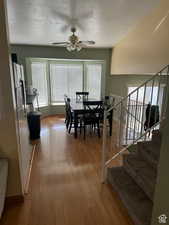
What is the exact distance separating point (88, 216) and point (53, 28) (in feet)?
12.4

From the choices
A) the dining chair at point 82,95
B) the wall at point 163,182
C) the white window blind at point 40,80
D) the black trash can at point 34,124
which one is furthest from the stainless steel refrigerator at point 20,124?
the white window blind at point 40,80

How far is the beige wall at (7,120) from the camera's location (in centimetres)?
156

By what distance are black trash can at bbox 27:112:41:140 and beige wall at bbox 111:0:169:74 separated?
2777mm

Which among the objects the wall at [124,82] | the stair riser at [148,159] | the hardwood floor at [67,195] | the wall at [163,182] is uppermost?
the wall at [124,82]

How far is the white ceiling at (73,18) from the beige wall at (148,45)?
18cm

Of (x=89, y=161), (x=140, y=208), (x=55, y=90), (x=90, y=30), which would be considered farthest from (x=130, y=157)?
(x=55, y=90)

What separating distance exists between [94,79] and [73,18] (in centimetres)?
323

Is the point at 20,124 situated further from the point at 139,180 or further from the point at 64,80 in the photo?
the point at 64,80

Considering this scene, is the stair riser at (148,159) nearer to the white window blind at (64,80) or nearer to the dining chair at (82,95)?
the dining chair at (82,95)

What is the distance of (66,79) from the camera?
20.5 ft

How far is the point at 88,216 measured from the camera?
1779 mm

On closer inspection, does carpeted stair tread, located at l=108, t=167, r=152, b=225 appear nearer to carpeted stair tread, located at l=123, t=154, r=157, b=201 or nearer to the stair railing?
carpeted stair tread, located at l=123, t=154, r=157, b=201

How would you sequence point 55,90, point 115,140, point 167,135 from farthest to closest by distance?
point 55,90
point 115,140
point 167,135

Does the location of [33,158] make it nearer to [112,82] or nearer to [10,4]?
[10,4]
